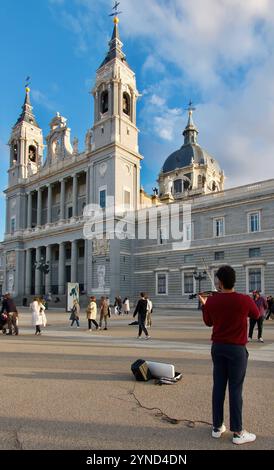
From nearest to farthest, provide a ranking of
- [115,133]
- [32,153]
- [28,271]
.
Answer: [115,133], [28,271], [32,153]

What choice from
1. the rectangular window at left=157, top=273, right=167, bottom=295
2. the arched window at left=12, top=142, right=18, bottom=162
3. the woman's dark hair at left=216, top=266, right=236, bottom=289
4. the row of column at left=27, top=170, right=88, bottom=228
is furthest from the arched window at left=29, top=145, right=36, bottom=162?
the woman's dark hair at left=216, top=266, right=236, bottom=289

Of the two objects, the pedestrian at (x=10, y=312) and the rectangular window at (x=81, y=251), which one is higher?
the rectangular window at (x=81, y=251)

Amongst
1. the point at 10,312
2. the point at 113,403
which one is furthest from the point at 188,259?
the point at 113,403

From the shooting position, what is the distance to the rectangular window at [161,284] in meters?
43.7

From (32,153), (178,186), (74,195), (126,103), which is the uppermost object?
(126,103)

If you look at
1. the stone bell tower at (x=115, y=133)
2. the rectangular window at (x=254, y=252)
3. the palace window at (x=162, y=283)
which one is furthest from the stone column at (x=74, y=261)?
the rectangular window at (x=254, y=252)

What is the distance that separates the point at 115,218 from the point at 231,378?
40.6 meters

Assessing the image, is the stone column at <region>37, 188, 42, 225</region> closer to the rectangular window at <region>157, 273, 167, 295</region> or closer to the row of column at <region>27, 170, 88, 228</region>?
the row of column at <region>27, 170, 88, 228</region>

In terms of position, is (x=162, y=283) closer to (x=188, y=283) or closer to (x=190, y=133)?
(x=188, y=283)

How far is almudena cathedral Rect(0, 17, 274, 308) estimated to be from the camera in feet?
125

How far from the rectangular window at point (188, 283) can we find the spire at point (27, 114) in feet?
134

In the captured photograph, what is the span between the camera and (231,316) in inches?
178

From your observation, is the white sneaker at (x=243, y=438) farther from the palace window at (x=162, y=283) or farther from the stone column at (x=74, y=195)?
the stone column at (x=74, y=195)
